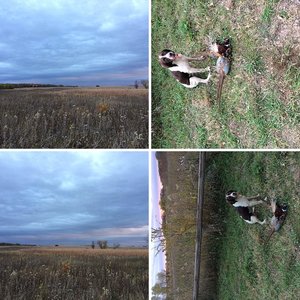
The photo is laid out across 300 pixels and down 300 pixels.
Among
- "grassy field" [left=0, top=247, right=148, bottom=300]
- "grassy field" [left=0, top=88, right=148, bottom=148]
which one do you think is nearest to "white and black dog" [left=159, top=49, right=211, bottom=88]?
"grassy field" [left=0, top=88, right=148, bottom=148]

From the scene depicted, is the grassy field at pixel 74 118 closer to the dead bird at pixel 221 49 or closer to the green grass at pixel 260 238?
the dead bird at pixel 221 49

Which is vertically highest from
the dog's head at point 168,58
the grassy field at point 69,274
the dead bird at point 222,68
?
the dog's head at point 168,58

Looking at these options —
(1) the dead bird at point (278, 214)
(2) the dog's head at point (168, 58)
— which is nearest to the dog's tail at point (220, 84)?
(2) the dog's head at point (168, 58)

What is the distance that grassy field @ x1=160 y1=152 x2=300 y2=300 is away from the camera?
5.64 meters

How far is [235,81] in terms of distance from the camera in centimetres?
541

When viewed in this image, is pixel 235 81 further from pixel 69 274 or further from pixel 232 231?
pixel 69 274

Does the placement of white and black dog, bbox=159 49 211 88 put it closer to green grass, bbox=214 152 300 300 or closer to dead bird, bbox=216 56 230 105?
dead bird, bbox=216 56 230 105

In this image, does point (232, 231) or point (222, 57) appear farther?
point (232, 231)

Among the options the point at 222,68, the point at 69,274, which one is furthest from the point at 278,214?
the point at 69,274

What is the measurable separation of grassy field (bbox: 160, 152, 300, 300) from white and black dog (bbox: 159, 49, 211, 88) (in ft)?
2.64

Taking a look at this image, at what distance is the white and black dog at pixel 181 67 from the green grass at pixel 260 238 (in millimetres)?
906

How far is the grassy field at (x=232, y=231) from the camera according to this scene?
5.64m

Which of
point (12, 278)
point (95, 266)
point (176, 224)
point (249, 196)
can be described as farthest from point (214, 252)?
point (12, 278)

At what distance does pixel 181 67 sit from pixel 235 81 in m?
0.49
